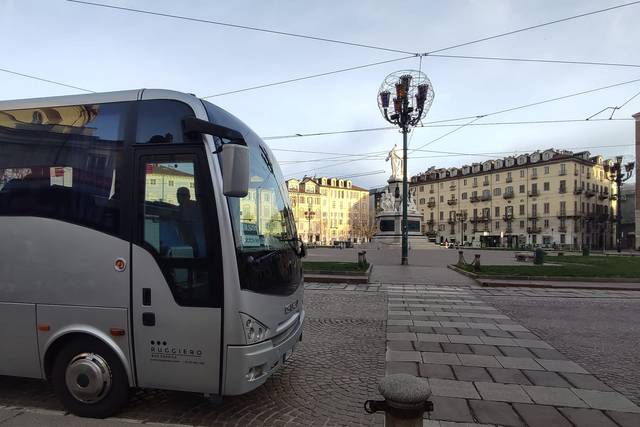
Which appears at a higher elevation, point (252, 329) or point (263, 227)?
point (263, 227)

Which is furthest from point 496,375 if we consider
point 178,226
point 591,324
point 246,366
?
point 591,324

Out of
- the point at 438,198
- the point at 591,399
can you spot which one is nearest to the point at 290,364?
the point at 591,399

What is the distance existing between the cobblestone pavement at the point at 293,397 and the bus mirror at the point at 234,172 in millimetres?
2136

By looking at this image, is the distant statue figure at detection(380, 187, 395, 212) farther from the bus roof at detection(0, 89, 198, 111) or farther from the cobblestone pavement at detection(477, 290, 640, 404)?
the bus roof at detection(0, 89, 198, 111)

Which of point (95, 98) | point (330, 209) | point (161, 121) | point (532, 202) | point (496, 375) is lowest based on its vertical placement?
point (496, 375)

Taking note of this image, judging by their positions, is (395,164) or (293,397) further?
(395,164)

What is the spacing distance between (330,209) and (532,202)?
57.1 metres

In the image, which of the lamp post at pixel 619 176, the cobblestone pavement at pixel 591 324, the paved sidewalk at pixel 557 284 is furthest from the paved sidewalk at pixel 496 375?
the lamp post at pixel 619 176

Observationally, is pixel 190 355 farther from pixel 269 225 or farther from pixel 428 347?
pixel 428 347

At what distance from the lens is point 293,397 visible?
4656 mm

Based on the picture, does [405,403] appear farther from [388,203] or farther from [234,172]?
[388,203]

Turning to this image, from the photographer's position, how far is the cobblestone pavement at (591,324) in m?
5.80

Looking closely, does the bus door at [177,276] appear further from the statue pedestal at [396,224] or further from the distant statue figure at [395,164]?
the distant statue figure at [395,164]

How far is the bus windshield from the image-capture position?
13.0 feet
